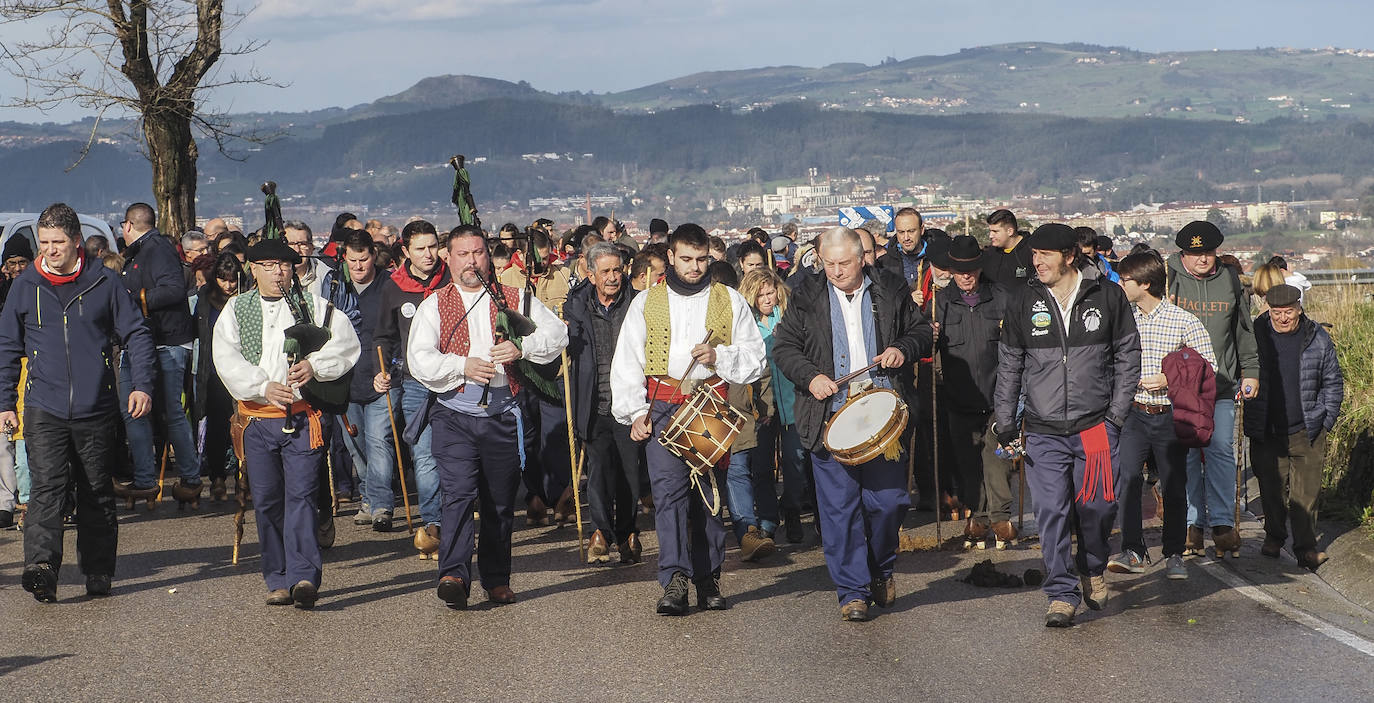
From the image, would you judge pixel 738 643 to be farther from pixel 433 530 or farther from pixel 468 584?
pixel 433 530

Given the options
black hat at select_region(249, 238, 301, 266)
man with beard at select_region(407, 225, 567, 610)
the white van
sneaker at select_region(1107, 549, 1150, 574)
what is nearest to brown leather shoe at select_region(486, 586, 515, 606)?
man with beard at select_region(407, 225, 567, 610)

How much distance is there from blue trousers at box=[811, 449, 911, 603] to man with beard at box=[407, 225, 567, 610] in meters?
1.68

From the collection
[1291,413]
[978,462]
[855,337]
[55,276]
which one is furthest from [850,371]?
[55,276]

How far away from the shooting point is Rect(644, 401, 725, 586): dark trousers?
8.39 meters

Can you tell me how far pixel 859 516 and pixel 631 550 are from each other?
2110 mm

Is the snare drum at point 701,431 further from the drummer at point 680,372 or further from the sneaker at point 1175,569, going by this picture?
the sneaker at point 1175,569

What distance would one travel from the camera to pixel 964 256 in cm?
1084

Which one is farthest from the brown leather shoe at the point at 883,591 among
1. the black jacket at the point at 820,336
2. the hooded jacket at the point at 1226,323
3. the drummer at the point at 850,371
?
the hooded jacket at the point at 1226,323

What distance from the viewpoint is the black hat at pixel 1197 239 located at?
33.0ft

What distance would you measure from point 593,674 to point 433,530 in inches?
132

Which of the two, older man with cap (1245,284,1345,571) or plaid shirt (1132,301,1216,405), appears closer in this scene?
plaid shirt (1132,301,1216,405)

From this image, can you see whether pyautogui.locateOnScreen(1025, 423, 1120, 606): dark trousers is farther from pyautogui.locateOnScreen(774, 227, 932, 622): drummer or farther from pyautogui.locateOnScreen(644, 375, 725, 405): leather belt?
pyautogui.locateOnScreen(644, 375, 725, 405): leather belt

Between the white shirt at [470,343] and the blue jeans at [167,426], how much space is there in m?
4.68

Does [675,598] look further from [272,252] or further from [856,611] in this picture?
[272,252]
